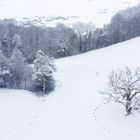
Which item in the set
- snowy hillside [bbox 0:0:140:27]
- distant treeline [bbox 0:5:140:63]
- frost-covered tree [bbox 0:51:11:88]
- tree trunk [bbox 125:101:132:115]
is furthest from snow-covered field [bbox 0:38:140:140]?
snowy hillside [bbox 0:0:140:27]

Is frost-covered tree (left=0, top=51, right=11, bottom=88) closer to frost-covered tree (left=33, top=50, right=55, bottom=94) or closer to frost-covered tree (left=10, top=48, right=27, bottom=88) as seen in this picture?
frost-covered tree (left=10, top=48, right=27, bottom=88)

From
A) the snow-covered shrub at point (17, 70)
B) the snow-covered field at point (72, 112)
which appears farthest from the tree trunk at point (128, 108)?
the snow-covered shrub at point (17, 70)

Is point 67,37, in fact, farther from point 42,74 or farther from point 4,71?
point 42,74

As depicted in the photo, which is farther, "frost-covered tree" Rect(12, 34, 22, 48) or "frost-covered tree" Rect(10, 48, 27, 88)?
"frost-covered tree" Rect(12, 34, 22, 48)

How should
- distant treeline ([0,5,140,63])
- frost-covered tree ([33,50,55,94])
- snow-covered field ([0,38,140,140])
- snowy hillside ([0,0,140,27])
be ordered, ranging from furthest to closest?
snowy hillside ([0,0,140,27]), distant treeline ([0,5,140,63]), frost-covered tree ([33,50,55,94]), snow-covered field ([0,38,140,140])

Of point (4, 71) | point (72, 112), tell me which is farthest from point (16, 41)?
point (72, 112)

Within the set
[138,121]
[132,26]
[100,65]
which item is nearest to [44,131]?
[138,121]

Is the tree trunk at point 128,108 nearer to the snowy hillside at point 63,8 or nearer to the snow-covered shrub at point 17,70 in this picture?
the snow-covered shrub at point 17,70
